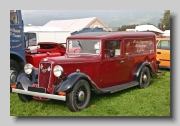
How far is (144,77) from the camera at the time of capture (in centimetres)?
734

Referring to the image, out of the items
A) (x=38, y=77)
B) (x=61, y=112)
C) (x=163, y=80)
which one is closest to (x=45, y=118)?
(x=61, y=112)

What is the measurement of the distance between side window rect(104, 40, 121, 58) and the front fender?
3.78ft

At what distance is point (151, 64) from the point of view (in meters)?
7.95

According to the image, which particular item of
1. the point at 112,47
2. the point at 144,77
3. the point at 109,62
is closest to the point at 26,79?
the point at 109,62

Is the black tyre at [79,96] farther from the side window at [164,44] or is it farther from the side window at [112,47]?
the side window at [164,44]

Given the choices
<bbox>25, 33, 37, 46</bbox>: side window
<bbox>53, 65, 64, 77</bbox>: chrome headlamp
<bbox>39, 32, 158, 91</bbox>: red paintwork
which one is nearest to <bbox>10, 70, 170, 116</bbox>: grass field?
<bbox>39, 32, 158, 91</bbox>: red paintwork

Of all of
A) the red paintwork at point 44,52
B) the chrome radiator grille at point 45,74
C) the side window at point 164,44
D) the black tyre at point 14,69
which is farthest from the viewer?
the side window at point 164,44

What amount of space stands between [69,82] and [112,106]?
125 centimetres

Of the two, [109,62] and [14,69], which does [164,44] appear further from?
[14,69]

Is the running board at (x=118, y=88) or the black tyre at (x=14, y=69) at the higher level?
the black tyre at (x=14, y=69)

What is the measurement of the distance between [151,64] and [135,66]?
99 centimetres

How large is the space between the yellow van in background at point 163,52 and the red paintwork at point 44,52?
4024mm

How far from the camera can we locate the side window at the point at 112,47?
6148 mm

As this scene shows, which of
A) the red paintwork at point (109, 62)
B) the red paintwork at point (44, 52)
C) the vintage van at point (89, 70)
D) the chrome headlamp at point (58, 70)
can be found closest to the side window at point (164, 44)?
the vintage van at point (89, 70)
